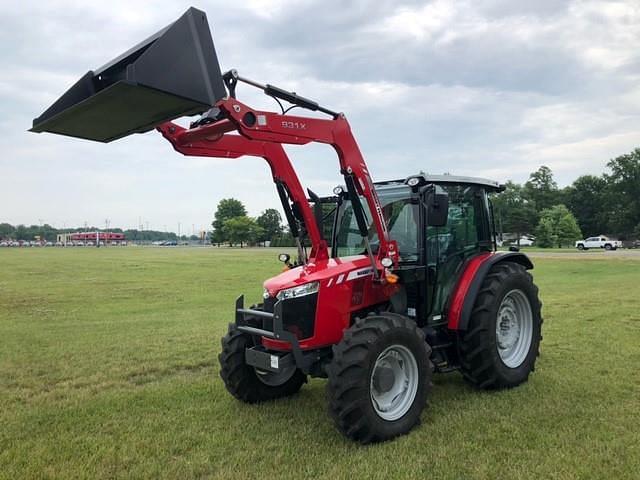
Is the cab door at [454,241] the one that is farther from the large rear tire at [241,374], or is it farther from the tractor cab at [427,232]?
the large rear tire at [241,374]

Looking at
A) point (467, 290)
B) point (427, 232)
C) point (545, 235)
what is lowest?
point (467, 290)

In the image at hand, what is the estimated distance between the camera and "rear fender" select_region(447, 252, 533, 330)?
5770 millimetres

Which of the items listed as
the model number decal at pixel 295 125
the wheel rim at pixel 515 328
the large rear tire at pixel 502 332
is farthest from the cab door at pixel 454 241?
the model number decal at pixel 295 125

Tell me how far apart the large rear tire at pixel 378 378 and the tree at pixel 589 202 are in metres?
93.5

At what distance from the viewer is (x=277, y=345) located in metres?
5.22

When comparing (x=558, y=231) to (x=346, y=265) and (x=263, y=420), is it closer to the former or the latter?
(x=346, y=265)

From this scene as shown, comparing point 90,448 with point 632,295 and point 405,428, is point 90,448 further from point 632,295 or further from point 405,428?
point 632,295

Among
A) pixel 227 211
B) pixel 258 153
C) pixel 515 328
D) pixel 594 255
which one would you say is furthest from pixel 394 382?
pixel 227 211

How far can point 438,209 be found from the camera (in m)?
5.30


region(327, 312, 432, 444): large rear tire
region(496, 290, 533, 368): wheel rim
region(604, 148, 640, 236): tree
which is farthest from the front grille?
region(604, 148, 640, 236): tree

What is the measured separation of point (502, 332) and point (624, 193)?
303ft

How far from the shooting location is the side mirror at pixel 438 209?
5.28 metres

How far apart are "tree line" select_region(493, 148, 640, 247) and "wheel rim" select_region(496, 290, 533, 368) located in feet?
220

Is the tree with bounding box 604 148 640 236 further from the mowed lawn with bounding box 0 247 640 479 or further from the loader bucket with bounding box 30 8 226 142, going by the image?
the loader bucket with bounding box 30 8 226 142
